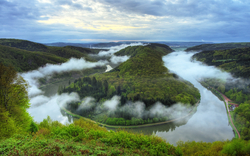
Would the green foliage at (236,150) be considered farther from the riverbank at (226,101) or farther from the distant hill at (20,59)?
the distant hill at (20,59)

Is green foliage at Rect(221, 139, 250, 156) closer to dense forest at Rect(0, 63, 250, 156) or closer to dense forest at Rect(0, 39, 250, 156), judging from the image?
dense forest at Rect(0, 39, 250, 156)

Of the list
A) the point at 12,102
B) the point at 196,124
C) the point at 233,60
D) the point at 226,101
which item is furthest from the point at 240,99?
the point at 12,102

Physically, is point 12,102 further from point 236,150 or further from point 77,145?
point 236,150

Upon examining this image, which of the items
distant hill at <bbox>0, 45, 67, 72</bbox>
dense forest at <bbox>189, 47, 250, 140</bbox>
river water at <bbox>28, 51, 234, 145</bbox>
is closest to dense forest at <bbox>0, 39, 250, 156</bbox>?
river water at <bbox>28, 51, 234, 145</bbox>

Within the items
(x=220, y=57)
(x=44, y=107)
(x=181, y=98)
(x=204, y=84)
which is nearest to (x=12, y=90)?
(x=44, y=107)

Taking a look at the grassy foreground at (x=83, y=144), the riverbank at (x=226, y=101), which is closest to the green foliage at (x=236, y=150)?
the grassy foreground at (x=83, y=144)

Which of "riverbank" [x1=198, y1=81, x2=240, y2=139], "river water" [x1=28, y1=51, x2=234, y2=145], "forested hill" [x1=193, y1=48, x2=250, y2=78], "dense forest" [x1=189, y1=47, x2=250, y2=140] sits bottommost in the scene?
"river water" [x1=28, y1=51, x2=234, y2=145]
